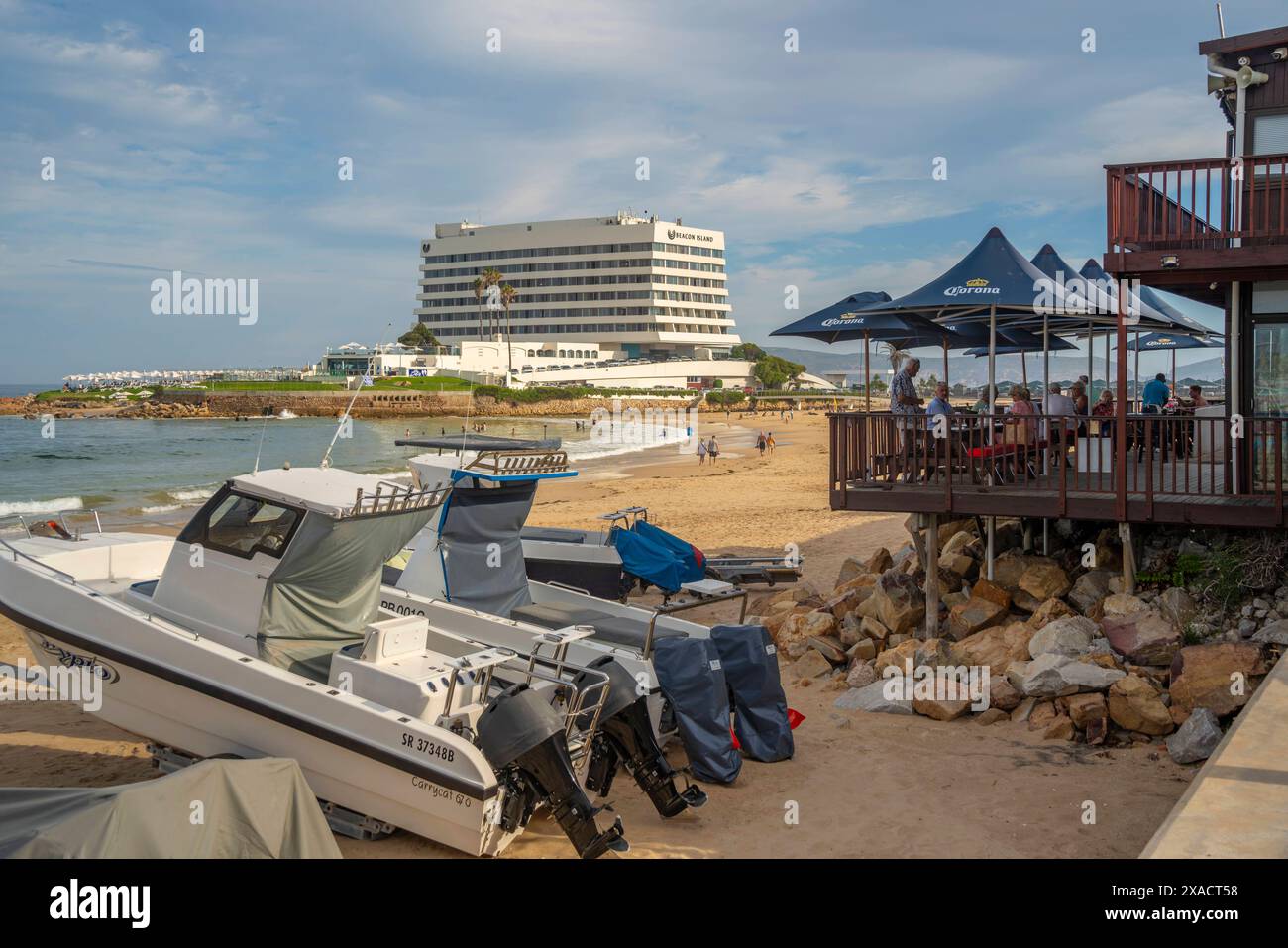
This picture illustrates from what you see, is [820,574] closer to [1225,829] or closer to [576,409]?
[1225,829]

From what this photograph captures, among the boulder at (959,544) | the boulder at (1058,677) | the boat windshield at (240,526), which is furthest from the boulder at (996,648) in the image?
the boat windshield at (240,526)

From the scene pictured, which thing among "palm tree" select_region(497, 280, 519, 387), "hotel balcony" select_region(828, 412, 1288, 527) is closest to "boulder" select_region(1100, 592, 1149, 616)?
"hotel balcony" select_region(828, 412, 1288, 527)

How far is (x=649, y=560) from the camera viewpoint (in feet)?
47.6

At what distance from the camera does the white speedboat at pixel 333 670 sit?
655 cm

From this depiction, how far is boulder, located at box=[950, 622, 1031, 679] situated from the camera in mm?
9727

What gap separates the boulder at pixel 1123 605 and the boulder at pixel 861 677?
7.55ft

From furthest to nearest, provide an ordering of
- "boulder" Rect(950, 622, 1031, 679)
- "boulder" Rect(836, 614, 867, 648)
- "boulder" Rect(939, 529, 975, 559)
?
"boulder" Rect(939, 529, 975, 559) < "boulder" Rect(836, 614, 867, 648) < "boulder" Rect(950, 622, 1031, 679)

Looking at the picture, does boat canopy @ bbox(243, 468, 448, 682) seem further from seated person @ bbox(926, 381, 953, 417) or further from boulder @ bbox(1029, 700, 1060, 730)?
seated person @ bbox(926, 381, 953, 417)

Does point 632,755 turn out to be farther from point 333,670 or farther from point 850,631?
point 850,631

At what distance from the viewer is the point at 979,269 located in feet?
38.2

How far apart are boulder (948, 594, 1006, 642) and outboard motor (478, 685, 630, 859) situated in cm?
539

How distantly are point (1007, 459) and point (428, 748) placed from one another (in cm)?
811
